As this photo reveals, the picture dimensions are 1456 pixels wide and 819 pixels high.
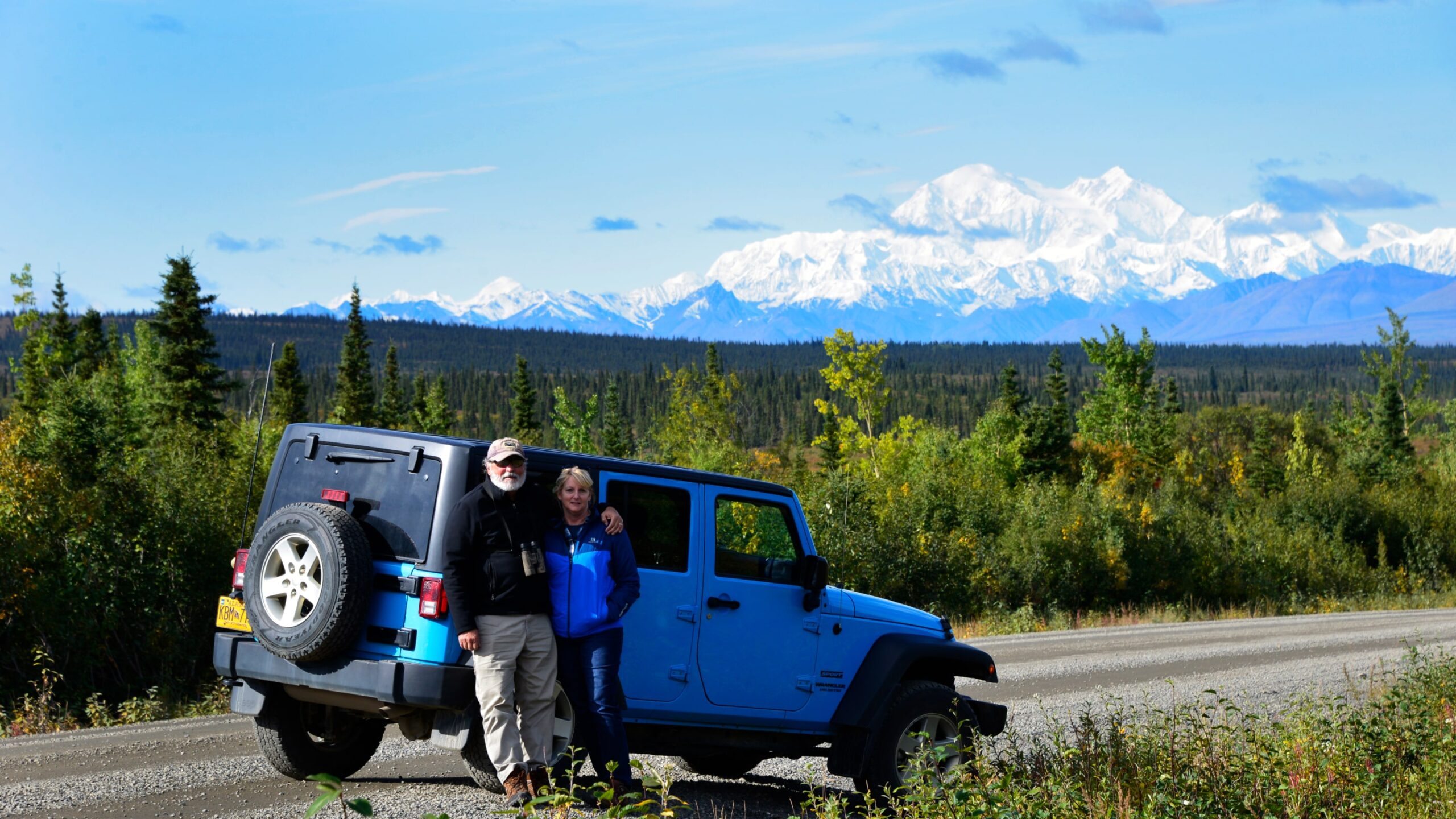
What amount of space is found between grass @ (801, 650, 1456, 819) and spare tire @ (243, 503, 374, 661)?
99.9 inches

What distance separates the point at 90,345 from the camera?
78188mm

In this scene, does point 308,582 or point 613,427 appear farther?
point 613,427

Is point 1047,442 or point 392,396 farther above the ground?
point 392,396

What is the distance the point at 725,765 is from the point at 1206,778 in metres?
3.25

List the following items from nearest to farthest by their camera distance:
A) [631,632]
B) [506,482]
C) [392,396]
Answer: [506,482], [631,632], [392,396]

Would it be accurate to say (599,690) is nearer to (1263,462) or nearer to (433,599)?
(433,599)

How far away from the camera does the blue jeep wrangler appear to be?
6426 mm

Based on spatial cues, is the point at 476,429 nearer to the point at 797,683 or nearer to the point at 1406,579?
the point at 1406,579

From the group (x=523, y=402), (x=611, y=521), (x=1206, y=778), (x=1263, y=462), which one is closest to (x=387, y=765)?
(x=611, y=521)

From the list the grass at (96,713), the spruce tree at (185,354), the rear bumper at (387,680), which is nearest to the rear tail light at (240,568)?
the rear bumper at (387,680)

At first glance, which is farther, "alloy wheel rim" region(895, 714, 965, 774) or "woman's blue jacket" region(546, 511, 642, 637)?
"alloy wheel rim" region(895, 714, 965, 774)

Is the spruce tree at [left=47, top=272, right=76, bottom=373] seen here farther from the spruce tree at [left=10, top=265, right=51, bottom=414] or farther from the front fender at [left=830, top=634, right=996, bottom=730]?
the front fender at [left=830, top=634, right=996, bottom=730]

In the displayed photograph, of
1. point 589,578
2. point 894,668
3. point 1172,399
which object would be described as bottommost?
point 894,668

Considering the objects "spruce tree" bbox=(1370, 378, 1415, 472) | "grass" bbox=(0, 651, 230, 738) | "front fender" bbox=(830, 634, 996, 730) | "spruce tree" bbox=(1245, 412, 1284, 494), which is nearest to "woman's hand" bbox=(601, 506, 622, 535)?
"front fender" bbox=(830, 634, 996, 730)
